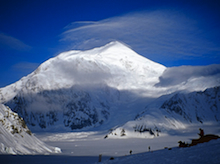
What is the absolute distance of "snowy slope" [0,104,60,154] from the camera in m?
28.0

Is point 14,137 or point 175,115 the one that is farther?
point 175,115

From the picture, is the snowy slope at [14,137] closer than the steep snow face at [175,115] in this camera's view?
Yes

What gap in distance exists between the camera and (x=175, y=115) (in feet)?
494

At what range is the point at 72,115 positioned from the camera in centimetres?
19575

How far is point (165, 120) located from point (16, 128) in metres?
115

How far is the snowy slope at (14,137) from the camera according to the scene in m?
28.0

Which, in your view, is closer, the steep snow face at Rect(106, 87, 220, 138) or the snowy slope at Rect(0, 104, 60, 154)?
the snowy slope at Rect(0, 104, 60, 154)

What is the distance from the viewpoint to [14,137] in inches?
1242

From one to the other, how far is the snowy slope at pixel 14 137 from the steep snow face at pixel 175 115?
8646 centimetres

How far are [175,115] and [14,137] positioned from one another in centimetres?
13423

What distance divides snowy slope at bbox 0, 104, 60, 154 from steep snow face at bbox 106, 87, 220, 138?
86.5 m

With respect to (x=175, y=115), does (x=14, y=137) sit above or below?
below

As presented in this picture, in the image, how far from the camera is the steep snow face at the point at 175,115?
397ft

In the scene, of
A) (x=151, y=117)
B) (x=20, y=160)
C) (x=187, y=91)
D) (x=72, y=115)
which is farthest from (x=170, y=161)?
(x=72, y=115)
